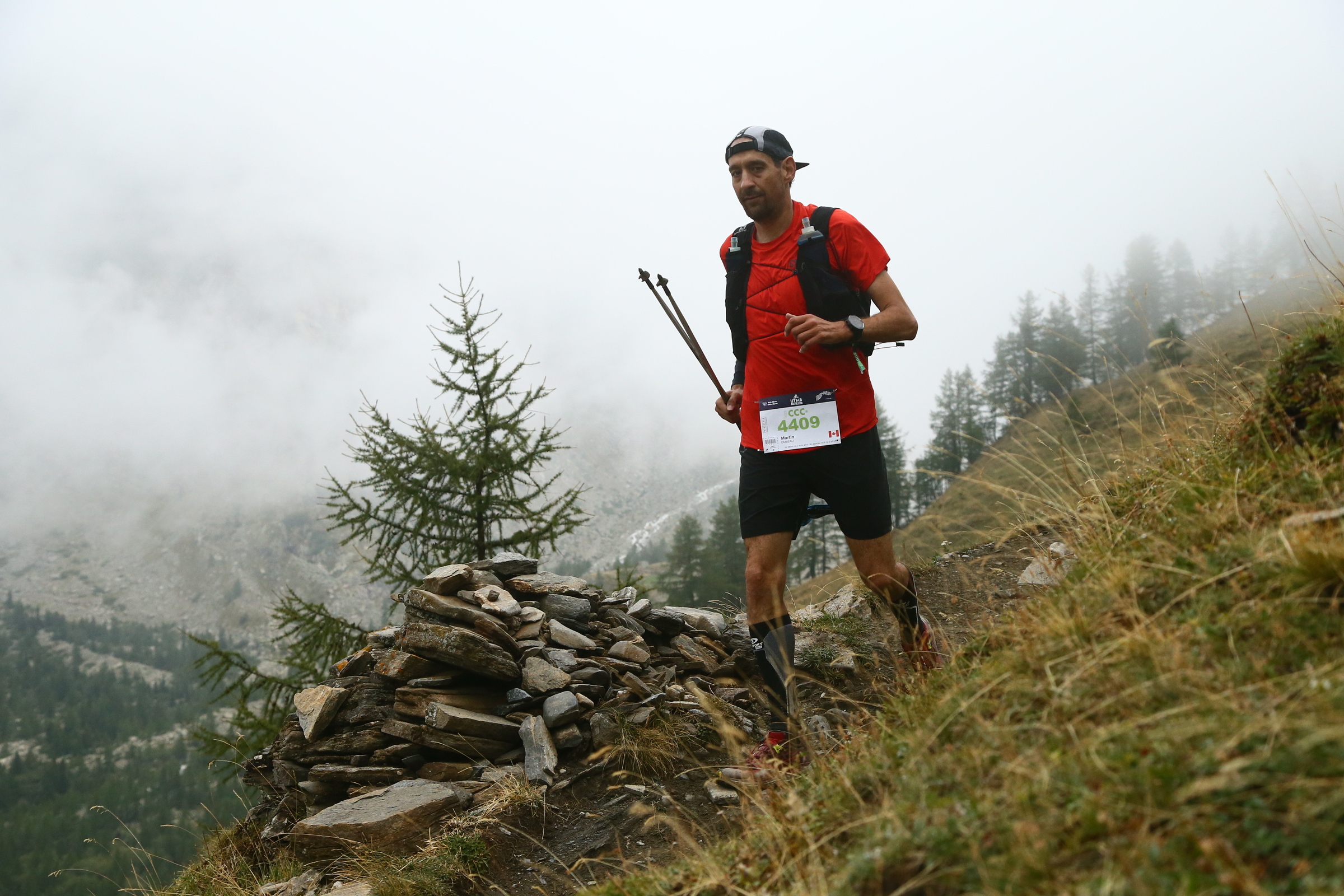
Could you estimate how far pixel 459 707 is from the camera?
5.69 m

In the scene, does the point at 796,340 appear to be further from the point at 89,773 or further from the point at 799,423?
the point at 89,773

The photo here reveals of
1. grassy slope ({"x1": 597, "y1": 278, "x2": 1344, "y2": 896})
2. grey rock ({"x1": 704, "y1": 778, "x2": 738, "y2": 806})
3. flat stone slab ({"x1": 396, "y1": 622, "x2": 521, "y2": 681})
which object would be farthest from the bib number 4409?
flat stone slab ({"x1": 396, "y1": 622, "x2": 521, "y2": 681})

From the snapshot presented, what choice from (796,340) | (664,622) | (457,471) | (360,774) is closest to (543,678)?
(360,774)

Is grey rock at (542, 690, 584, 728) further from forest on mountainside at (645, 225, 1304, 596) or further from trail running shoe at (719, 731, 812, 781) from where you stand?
forest on mountainside at (645, 225, 1304, 596)

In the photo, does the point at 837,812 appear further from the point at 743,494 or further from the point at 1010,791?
the point at 743,494

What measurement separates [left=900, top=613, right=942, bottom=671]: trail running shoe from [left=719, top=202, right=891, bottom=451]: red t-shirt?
3.94ft

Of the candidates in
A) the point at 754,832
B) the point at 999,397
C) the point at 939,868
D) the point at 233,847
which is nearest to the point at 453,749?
the point at 233,847

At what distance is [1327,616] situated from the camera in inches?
74.9

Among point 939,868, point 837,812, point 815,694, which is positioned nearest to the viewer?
point 939,868

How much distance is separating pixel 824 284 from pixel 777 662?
82.6 inches

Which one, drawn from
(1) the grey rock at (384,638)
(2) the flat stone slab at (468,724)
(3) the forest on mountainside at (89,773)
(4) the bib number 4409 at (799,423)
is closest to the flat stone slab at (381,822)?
(2) the flat stone slab at (468,724)

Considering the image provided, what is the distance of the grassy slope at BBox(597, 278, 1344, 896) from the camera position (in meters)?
1.48

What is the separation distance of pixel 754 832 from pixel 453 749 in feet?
11.4

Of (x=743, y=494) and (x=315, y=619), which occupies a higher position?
(x=743, y=494)
